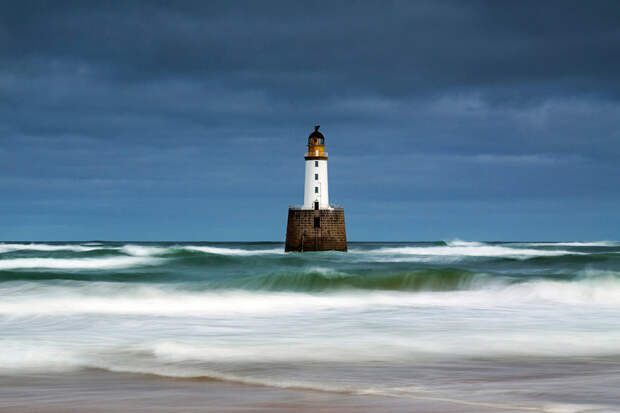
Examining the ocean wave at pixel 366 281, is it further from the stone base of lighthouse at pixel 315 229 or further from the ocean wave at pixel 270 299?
the stone base of lighthouse at pixel 315 229

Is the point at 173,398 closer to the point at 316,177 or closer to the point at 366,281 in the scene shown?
the point at 366,281

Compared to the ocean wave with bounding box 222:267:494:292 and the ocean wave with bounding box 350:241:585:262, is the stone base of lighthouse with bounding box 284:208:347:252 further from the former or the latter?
the ocean wave with bounding box 222:267:494:292

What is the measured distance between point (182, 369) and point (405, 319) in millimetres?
4511

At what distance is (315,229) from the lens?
1391 inches

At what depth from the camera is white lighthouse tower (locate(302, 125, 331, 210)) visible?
35219 mm

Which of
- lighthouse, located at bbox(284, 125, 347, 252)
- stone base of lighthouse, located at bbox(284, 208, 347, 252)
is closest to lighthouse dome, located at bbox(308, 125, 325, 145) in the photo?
lighthouse, located at bbox(284, 125, 347, 252)

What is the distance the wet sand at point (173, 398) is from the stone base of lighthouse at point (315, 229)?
30165 millimetres

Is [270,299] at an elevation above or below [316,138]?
below

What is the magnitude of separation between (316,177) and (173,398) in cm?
3102

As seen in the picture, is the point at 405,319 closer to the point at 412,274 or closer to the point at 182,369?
the point at 182,369

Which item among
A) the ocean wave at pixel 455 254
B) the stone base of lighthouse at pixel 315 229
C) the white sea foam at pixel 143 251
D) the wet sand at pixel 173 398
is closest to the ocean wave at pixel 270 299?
the wet sand at pixel 173 398

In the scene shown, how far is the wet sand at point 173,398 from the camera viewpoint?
3947 millimetres

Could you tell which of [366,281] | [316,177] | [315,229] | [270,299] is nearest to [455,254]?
[315,229]

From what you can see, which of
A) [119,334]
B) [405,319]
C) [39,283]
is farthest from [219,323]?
[39,283]
